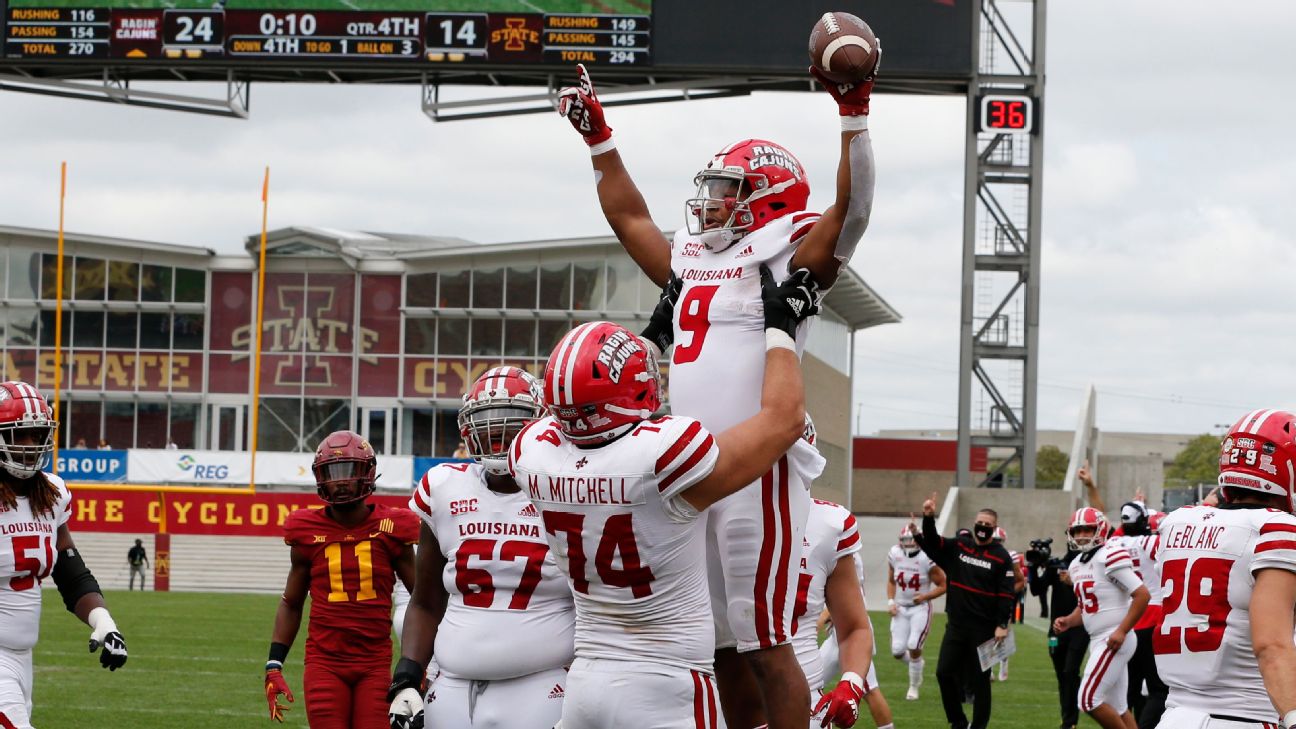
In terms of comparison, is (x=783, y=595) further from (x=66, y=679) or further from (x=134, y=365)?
(x=134, y=365)

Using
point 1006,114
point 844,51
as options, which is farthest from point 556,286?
point 844,51

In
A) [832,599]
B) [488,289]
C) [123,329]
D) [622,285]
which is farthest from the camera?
[123,329]

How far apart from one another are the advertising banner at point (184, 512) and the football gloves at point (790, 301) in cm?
3243

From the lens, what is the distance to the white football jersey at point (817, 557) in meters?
8.31

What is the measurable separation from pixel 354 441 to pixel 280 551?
31.2 metres

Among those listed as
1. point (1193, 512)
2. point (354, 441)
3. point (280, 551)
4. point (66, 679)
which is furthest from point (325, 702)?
point (280, 551)

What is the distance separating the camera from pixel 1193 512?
244 inches

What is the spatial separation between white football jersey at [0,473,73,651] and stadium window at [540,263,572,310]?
122 feet

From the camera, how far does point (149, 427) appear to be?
45281 mm

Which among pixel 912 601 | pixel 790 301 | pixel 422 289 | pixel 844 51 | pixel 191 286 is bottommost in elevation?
pixel 912 601

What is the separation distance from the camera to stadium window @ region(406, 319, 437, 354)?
45.2m

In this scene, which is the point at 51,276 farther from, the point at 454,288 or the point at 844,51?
the point at 844,51

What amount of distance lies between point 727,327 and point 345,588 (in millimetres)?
3237

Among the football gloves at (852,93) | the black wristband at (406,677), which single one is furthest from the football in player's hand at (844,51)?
the black wristband at (406,677)
